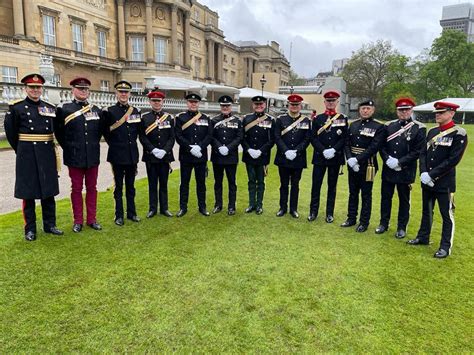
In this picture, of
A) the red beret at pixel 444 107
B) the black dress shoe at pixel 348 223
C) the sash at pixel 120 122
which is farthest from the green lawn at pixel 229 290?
the red beret at pixel 444 107

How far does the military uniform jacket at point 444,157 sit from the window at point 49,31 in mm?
30054

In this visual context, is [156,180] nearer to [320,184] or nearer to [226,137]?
[226,137]

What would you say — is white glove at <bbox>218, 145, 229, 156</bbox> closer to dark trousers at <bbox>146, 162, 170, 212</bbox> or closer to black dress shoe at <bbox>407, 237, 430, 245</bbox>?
dark trousers at <bbox>146, 162, 170, 212</bbox>

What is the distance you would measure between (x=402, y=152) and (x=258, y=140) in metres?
2.40

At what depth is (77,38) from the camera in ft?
99.9

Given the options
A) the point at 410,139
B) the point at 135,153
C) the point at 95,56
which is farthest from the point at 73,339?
the point at 95,56

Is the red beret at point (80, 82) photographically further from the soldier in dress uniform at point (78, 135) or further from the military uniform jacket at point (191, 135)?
the military uniform jacket at point (191, 135)

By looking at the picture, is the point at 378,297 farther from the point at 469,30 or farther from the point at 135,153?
the point at 469,30

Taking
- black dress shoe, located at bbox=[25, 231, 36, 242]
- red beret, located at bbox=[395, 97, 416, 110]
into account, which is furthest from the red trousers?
red beret, located at bbox=[395, 97, 416, 110]

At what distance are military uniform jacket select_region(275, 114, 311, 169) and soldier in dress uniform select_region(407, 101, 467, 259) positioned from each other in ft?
6.35

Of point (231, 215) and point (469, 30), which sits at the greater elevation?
point (469, 30)

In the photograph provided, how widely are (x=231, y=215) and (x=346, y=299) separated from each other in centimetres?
314

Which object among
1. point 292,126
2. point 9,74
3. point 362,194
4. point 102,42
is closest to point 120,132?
point 292,126

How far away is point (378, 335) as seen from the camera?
124 inches
